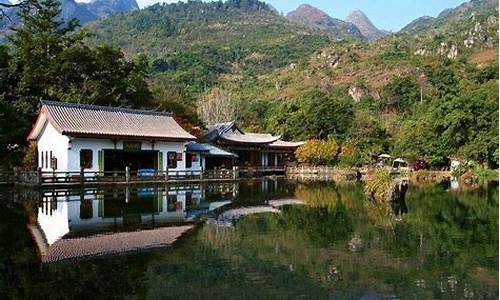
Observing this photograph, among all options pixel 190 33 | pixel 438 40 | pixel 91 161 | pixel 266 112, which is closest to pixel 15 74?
pixel 91 161

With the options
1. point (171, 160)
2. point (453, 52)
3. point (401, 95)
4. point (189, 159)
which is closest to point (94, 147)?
point (171, 160)

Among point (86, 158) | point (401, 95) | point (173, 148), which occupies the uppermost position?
point (401, 95)

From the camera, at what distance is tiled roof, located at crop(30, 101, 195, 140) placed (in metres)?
30.0

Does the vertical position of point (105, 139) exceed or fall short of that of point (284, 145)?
it falls short

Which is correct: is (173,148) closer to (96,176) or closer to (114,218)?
(96,176)

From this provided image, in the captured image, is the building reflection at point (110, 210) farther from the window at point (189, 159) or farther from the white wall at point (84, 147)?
the window at point (189, 159)

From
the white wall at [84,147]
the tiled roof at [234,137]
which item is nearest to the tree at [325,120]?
the tiled roof at [234,137]

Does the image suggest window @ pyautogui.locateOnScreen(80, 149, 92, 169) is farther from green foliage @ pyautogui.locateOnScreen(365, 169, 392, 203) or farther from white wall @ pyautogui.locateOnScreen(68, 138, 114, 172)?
green foliage @ pyautogui.locateOnScreen(365, 169, 392, 203)

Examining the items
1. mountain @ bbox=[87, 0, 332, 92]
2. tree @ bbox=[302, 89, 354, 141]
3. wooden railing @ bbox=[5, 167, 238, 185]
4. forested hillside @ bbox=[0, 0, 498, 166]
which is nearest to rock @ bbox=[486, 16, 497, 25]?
forested hillside @ bbox=[0, 0, 498, 166]

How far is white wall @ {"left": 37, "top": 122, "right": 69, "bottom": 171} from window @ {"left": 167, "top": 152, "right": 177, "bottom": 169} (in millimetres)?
6814

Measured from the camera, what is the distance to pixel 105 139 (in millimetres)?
30797

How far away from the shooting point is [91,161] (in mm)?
30234

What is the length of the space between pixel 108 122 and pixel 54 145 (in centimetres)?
342

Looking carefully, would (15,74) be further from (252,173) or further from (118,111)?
(252,173)
